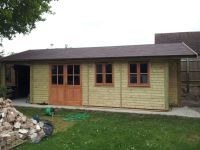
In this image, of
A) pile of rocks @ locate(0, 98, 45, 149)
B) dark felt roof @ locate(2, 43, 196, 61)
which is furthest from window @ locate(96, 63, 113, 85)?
pile of rocks @ locate(0, 98, 45, 149)

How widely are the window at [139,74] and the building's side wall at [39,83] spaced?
15.2 feet

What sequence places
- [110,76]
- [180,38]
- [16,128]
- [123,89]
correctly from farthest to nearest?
[180,38]
[110,76]
[123,89]
[16,128]

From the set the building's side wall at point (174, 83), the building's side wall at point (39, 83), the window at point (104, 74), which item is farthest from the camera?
the building's side wall at point (39, 83)

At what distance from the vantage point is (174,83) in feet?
46.3

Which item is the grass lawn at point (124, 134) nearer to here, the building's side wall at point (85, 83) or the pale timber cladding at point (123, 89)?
the pale timber cladding at point (123, 89)

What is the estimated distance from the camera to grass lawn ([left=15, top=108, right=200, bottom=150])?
723 cm

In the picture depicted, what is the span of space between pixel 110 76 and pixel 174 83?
338 centimetres

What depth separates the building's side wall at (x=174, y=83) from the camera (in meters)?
14.0

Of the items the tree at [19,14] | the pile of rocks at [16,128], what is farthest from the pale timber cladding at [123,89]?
the pile of rocks at [16,128]

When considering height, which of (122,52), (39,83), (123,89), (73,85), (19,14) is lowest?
(123,89)

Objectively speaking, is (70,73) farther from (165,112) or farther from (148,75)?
(165,112)

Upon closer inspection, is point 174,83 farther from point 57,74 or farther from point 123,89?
point 57,74

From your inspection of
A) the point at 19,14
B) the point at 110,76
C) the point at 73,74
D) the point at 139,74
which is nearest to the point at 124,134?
the point at 139,74

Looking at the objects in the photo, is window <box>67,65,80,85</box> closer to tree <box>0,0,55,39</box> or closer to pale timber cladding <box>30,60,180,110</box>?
pale timber cladding <box>30,60,180,110</box>
